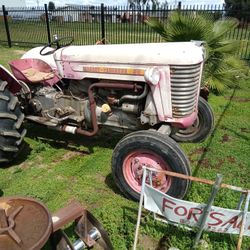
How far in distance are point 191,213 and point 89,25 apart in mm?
11398

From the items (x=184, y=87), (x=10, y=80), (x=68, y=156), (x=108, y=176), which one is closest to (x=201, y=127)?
(x=184, y=87)

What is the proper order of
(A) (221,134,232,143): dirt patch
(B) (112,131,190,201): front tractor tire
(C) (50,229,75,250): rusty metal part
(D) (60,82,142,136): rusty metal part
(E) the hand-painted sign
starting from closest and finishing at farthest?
(E) the hand-painted sign → (C) (50,229,75,250): rusty metal part → (B) (112,131,190,201): front tractor tire → (D) (60,82,142,136): rusty metal part → (A) (221,134,232,143): dirt patch

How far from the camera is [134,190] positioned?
121 inches

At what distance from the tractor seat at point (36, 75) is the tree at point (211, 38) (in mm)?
2746

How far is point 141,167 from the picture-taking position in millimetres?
3006

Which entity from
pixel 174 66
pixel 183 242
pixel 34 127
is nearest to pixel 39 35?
pixel 34 127

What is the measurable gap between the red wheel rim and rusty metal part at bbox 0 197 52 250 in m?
1.09

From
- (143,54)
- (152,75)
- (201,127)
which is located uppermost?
(143,54)

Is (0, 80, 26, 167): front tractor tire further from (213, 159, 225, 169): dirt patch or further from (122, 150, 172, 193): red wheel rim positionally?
(213, 159, 225, 169): dirt patch

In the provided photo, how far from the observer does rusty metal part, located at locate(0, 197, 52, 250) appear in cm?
185

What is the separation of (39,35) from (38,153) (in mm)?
11185

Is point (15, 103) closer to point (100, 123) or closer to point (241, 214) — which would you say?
point (100, 123)

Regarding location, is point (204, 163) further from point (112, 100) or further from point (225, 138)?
point (112, 100)

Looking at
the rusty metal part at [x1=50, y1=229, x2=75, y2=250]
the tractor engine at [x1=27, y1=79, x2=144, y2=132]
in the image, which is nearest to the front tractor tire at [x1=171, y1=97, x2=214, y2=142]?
the tractor engine at [x1=27, y1=79, x2=144, y2=132]
